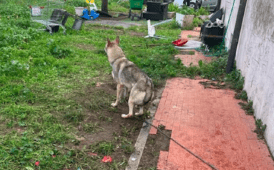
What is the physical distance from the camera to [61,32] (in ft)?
37.8

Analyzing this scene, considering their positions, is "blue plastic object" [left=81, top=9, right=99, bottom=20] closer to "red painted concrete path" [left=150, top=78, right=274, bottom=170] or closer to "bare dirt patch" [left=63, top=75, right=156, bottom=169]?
"bare dirt patch" [left=63, top=75, right=156, bottom=169]

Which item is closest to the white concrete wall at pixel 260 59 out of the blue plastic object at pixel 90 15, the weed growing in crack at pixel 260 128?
the weed growing in crack at pixel 260 128

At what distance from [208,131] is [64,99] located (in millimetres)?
3175

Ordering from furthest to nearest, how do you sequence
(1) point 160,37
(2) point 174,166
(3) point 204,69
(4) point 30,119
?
(1) point 160,37 < (3) point 204,69 < (4) point 30,119 < (2) point 174,166

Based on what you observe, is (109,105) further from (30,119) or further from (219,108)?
(219,108)

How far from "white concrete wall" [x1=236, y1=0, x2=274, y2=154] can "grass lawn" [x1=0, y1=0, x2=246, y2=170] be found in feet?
4.89

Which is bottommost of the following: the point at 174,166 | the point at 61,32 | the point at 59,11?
the point at 174,166

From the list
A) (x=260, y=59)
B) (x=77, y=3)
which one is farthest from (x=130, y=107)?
(x=77, y=3)

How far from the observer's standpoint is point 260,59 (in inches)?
232

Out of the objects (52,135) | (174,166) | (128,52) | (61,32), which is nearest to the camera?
(174,166)

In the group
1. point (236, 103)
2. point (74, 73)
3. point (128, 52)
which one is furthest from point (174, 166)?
point (128, 52)

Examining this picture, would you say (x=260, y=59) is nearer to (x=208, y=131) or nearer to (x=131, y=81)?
(x=208, y=131)

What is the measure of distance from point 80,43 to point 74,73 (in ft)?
11.1

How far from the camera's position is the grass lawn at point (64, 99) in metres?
4.21
